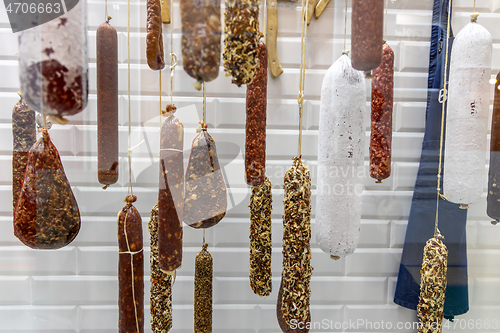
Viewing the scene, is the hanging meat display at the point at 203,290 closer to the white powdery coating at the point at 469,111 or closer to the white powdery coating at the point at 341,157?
the white powdery coating at the point at 341,157

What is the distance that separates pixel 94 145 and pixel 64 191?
18.3 inches

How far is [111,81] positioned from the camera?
708 millimetres

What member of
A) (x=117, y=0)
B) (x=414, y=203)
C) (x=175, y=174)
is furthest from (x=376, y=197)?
(x=117, y=0)

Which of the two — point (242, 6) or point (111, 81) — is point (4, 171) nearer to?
point (111, 81)

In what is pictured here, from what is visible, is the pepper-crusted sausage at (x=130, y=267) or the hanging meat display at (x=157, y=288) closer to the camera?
the pepper-crusted sausage at (x=130, y=267)

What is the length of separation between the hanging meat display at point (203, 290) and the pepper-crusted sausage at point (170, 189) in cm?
27

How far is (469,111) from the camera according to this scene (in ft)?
2.48

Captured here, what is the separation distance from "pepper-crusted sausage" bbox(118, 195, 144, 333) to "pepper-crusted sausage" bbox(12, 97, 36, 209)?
0.26 m

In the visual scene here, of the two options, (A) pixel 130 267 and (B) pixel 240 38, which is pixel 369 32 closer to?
(B) pixel 240 38

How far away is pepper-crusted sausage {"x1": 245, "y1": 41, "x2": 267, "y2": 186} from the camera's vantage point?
719 mm

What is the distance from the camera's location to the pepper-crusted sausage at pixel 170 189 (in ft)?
2.16

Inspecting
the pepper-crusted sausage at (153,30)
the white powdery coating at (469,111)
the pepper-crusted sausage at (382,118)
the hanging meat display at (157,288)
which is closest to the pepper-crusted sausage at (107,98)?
the pepper-crusted sausage at (153,30)

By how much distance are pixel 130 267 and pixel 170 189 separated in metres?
0.26

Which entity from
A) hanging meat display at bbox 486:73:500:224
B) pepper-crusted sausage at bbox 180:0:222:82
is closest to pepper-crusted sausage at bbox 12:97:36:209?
pepper-crusted sausage at bbox 180:0:222:82
